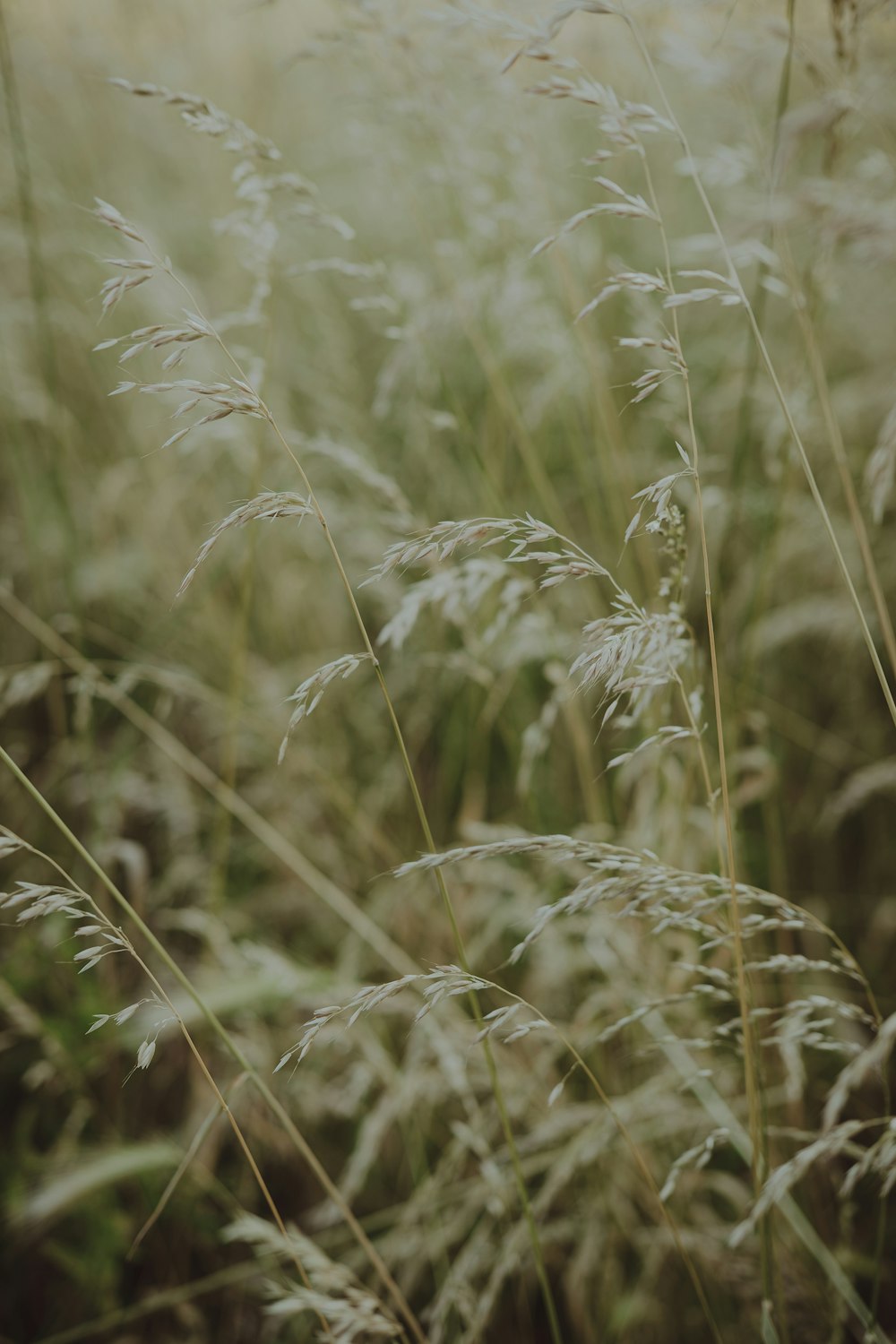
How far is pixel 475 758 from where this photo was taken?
69.1 inches

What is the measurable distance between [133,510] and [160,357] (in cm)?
58

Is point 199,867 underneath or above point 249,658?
underneath

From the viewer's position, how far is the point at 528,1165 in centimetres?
125

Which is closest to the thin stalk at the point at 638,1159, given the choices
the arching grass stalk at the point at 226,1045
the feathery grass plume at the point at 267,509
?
the arching grass stalk at the point at 226,1045

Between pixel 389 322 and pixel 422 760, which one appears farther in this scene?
pixel 389 322

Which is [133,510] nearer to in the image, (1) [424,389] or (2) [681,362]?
(1) [424,389]

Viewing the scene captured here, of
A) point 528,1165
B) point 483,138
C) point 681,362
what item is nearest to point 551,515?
point 681,362

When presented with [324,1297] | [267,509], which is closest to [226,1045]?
[324,1297]

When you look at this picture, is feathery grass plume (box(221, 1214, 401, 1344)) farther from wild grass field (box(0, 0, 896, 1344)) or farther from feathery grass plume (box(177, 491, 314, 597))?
feathery grass plume (box(177, 491, 314, 597))

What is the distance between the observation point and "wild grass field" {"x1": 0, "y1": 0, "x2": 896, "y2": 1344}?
80cm

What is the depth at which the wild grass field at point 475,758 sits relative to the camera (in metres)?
0.80

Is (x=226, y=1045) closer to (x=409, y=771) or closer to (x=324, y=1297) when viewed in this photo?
(x=324, y=1297)

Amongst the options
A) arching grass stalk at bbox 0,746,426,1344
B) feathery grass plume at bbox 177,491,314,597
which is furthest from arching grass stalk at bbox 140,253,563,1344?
arching grass stalk at bbox 0,746,426,1344

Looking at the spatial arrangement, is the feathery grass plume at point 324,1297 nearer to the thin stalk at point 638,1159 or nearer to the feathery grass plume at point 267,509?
the thin stalk at point 638,1159
